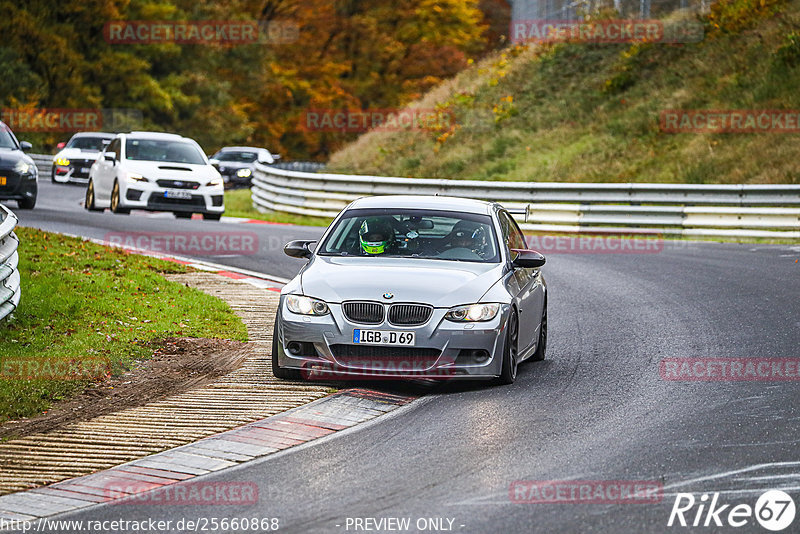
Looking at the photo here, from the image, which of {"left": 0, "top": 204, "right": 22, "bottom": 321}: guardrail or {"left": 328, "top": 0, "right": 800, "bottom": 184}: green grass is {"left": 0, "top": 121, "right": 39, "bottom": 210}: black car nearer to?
{"left": 0, "top": 204, "right": 22, "bottom": 321}: guardrail

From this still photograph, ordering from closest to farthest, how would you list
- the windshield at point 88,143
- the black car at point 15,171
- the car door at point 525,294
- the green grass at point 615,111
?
the car door at point 525,294
the black car at point 15,171
the green grass at point 615,111
the windshield at point 88,143

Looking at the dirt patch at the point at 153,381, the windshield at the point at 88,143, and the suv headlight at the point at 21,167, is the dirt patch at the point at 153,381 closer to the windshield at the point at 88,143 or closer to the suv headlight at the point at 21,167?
the suv headlight at the point at 21,167

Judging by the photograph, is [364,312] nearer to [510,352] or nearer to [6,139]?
[510,352]

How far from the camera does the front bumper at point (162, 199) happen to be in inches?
958

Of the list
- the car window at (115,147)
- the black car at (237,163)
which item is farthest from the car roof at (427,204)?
the black car at (237,163)

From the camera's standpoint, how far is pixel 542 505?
645cm

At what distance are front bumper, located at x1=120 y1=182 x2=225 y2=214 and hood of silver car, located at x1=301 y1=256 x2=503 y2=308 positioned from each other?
48.0 feet

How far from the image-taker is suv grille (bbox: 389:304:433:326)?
9.45 m

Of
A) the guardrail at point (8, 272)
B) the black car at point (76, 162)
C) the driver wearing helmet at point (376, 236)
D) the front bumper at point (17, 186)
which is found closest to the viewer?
the driver wearing helmet at point (376, 236)

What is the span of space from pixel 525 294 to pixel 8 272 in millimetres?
4858

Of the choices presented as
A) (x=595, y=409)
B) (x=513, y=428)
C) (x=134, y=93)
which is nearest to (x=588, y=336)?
(x=595, y=409)

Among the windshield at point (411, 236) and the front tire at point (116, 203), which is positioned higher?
the windshield at point (411, 236)

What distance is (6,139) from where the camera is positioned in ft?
81.1

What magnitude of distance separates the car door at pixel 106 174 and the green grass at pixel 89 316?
8.09 metres
